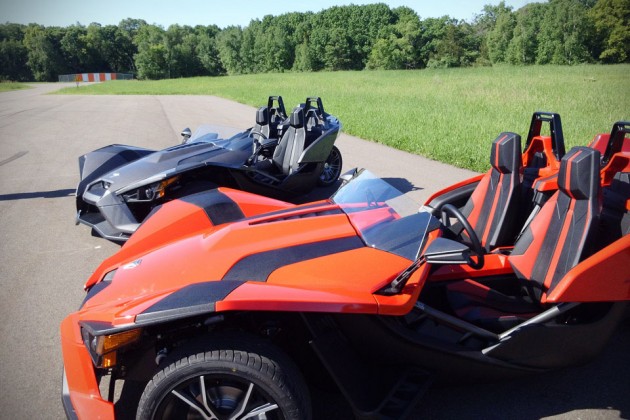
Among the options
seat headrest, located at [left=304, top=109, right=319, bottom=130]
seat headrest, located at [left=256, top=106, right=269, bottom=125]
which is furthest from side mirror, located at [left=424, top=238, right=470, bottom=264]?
seat headrest, located at [left=256, top=106, right=269, bottom=125]

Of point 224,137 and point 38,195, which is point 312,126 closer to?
point 224,137

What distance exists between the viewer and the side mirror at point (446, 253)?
188 cm

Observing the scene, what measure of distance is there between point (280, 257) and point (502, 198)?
7.08 feet

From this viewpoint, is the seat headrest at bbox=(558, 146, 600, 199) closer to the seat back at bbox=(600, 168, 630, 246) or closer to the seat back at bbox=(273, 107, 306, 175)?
the seat back at bbox=(600, 168, 630, 246)

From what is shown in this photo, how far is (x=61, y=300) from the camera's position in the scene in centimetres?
387

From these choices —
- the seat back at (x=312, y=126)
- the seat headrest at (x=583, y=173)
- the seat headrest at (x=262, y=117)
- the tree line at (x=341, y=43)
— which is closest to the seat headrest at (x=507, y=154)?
the seat headrest at (x=583, y=173)

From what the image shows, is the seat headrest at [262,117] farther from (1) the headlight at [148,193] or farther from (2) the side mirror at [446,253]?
(2) the side mirror at [446,253]

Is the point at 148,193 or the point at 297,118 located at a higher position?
the point at 297,118

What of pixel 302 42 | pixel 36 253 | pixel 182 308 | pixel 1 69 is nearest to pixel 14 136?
pixel 36 253

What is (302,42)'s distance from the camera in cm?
9375

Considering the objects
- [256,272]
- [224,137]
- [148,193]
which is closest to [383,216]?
[256,272]

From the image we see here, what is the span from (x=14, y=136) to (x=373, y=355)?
1524 cm

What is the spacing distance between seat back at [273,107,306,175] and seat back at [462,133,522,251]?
127 inches

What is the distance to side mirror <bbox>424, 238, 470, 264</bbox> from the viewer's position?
1883 mm
